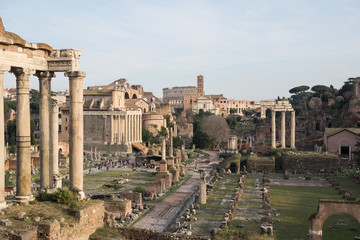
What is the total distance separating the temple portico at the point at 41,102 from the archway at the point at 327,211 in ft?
26.9

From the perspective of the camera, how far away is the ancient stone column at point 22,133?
39.8ft

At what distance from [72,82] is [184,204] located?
604 inches

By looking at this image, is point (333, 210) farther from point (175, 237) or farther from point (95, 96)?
point (95, 96)

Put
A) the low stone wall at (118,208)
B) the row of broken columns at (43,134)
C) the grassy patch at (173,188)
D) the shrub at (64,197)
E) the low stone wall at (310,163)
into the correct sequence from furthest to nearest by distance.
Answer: the low stone wall at (310,163), the grassy patch at (173,188), the low stone wall at (118,208), the shrub at (64,197), the row of broken columns at (43,134)

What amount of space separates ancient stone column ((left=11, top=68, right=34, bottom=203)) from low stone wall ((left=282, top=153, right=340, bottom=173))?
32650 mm

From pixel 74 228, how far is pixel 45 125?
394cm

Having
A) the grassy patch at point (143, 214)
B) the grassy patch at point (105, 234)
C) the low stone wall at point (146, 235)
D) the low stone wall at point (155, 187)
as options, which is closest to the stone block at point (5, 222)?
the grassy patch at point (105, 234)

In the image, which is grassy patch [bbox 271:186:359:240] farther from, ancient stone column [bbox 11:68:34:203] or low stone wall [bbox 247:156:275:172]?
ancient stone column [bbox 11:68:34:203]

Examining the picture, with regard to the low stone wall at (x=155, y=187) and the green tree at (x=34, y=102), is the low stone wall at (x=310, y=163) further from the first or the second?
the green tree at (x=34, y=102)

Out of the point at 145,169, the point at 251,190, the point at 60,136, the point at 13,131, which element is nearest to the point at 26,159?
the point at 251,190

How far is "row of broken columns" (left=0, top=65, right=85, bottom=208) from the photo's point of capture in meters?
12.1

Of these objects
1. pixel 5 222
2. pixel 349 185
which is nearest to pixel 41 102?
pixel 5 222

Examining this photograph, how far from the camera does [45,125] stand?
526 inches

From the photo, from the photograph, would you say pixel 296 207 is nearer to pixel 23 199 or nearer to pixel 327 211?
pixel 327 211
